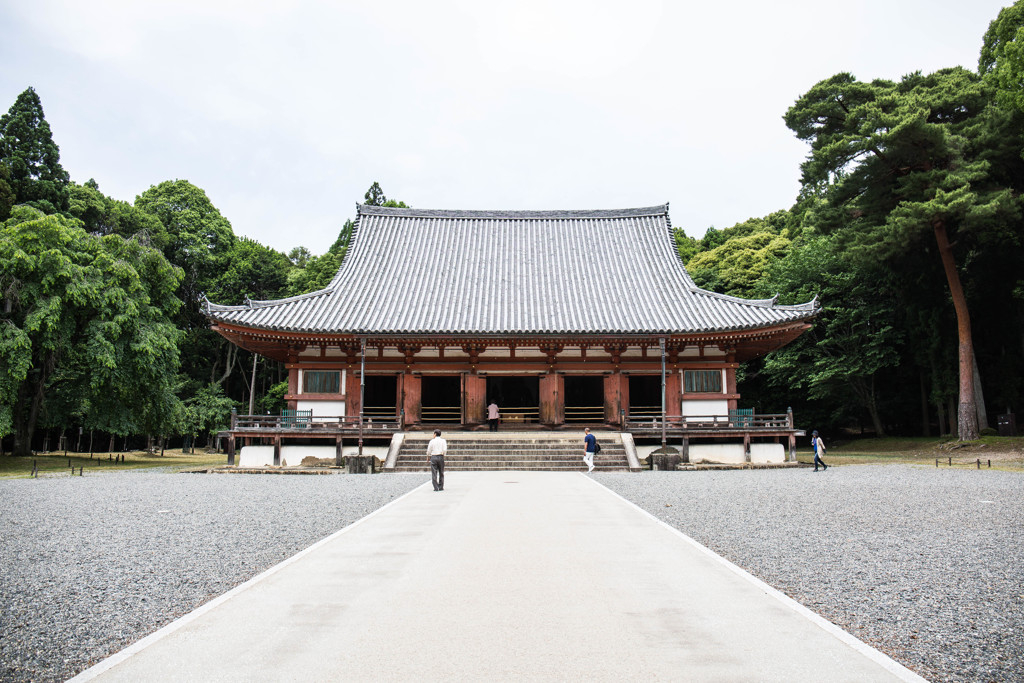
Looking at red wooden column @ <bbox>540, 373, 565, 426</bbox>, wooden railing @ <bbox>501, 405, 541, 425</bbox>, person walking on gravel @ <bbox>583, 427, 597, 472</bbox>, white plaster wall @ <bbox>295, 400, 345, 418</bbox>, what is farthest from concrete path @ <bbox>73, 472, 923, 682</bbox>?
wooden railing @ <bbox>501, 405, 541, 425</bbox>

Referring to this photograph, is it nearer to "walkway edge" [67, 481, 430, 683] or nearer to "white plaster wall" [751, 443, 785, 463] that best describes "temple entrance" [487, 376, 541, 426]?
"white plaster wall" [751, 443, 785, 463]

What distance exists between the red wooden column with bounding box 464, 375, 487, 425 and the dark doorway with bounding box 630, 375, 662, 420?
17.9 feet

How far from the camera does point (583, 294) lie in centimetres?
2497

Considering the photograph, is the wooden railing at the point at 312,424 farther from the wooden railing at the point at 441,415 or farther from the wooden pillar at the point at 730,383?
the wooden pillar at the point at 730,383

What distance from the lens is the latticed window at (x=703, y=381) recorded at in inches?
874

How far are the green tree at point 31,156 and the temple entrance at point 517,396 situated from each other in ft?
80.1

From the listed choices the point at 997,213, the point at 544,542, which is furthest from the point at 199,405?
the point at 997,213

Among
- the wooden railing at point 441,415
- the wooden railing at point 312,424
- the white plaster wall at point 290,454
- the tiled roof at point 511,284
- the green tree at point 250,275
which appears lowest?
the white plaster wall at point 290,454

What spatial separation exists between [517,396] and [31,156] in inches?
1158

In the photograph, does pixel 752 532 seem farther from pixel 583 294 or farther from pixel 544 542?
pixel 583 294

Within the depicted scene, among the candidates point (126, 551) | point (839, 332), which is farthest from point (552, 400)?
point (839, 332)

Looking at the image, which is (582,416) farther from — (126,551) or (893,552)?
(126,551)

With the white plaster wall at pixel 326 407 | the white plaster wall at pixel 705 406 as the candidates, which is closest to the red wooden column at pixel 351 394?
the white plaster wall at pixel 326 407

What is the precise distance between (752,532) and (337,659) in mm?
5927
